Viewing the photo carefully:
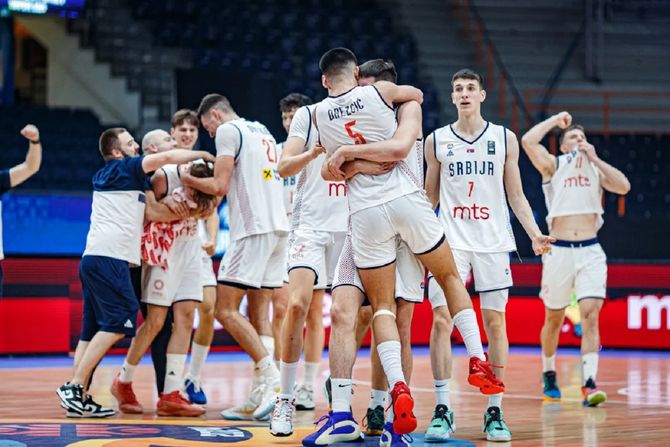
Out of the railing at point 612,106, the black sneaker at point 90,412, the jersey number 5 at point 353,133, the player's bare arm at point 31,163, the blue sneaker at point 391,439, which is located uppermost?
the railing at point 612,106

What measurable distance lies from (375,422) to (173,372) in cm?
190

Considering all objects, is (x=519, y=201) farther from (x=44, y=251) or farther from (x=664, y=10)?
(x=664, y=10)

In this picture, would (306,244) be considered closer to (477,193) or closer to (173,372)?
(477,193)

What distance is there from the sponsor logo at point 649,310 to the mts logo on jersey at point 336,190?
26.9ft

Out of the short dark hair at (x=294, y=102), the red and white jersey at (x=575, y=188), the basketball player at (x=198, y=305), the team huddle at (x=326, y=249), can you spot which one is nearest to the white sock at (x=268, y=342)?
the team huddle at (x=326, y=249)

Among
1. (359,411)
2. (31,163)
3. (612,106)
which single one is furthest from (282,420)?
(612,106)

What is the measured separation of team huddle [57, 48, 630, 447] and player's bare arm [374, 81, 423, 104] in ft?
0.04

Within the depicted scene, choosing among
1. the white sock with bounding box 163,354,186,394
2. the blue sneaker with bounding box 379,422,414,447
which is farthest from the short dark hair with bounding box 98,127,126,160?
the blue sneaker with bounding box 379,422,414,447

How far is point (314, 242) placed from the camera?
7848mm

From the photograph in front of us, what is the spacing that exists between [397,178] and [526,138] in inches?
A: 119

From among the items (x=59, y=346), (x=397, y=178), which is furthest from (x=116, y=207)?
(x=59, y=346)

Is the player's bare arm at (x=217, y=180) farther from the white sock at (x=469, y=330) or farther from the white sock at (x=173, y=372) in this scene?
the white sock at (x=469, y=330)

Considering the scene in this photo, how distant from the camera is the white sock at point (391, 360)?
20.6 feet

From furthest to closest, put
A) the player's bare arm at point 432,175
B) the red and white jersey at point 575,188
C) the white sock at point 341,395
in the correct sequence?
the red and white jersey at point 575,188 < the player's bare arm at point 432,175 < the white sock at point 341,395
